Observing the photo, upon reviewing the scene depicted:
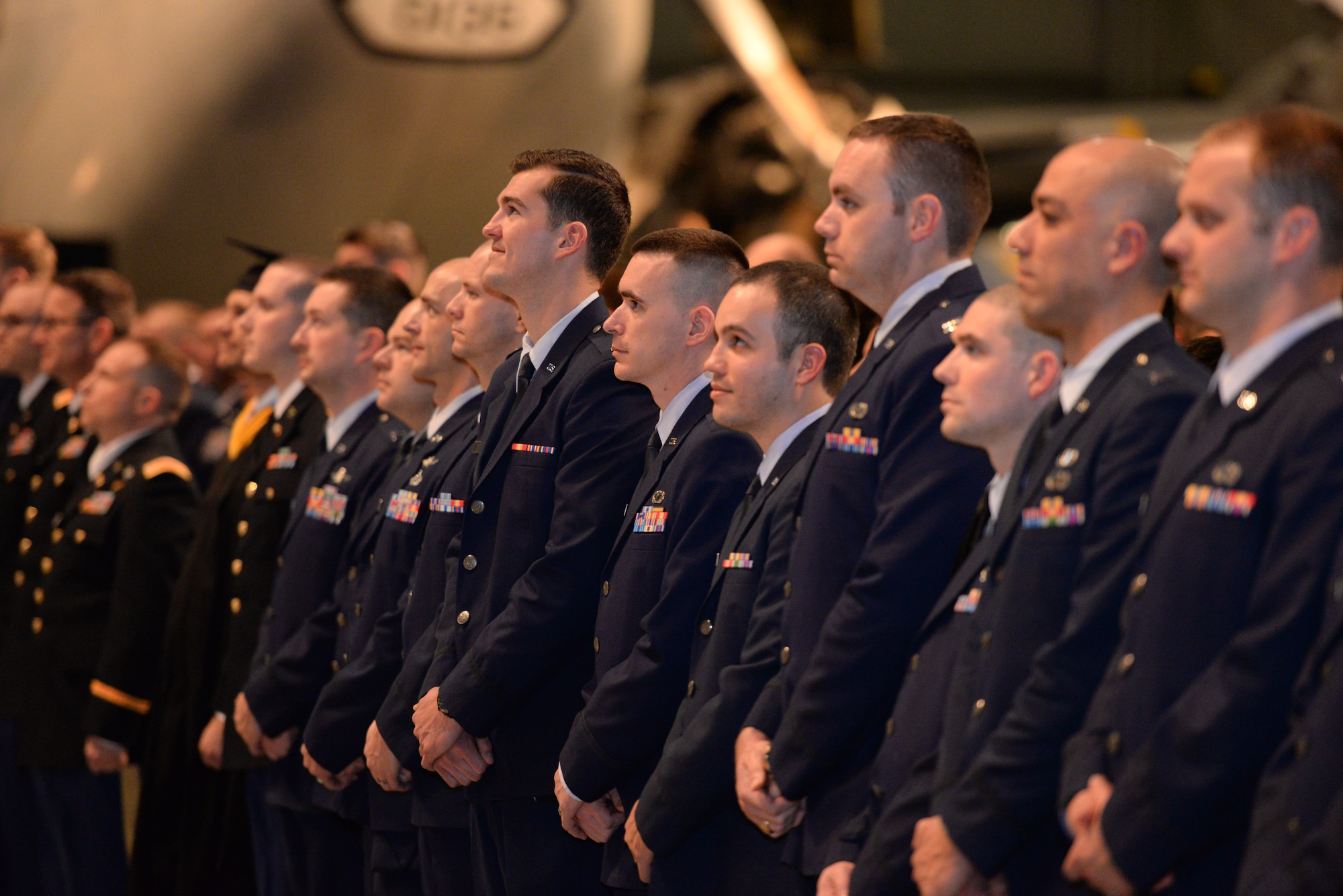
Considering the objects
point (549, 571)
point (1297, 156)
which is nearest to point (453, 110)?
point (549, 571)

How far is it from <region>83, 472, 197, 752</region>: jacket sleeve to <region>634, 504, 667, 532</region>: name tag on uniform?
2.21 m

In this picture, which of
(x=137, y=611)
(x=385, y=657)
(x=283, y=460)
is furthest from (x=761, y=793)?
(x=137, y=611)

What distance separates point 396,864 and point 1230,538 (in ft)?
7.58

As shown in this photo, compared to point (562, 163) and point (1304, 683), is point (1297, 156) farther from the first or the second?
point (562, 163)

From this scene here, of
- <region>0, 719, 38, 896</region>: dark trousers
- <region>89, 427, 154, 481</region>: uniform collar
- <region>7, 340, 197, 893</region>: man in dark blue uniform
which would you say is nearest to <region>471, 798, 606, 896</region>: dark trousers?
<region>7, 340, 197, 893</region>: man in dark blue uniform

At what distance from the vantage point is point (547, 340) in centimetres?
355

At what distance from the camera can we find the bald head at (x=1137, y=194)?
2.42 m

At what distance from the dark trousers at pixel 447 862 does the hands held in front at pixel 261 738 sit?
62 centimetres

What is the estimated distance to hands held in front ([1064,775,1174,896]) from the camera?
2.10 m

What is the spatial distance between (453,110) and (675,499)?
4451 millimetres

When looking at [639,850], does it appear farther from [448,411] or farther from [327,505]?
[327,505]

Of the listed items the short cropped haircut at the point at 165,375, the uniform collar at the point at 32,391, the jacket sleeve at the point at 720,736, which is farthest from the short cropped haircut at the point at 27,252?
the jacket sleeve at the point at 720,736

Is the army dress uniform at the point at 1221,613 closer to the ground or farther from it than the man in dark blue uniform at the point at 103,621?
farther from it

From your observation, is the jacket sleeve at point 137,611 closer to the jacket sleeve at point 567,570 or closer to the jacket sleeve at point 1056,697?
the jacket sleeve at point 567,570
